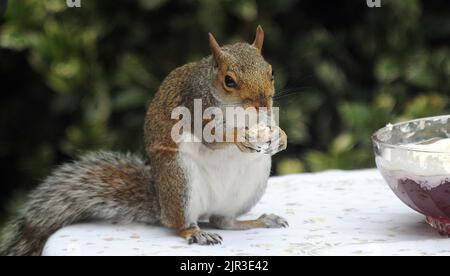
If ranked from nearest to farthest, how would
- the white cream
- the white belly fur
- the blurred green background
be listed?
the white cream
the white belly fur
the blurred green background

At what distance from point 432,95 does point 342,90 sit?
0.23 meters

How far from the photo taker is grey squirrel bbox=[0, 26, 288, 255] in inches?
51.1

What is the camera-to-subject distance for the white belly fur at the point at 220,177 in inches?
54.4

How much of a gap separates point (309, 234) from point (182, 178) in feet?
0.67

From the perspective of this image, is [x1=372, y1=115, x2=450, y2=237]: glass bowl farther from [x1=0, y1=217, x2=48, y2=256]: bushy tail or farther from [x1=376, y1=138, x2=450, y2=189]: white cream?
[x1=0, y1=217, x2=48, y2=256]: bushy tail

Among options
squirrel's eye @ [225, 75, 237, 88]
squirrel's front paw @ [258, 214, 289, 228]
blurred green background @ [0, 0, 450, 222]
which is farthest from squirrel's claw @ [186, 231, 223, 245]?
blurred green background @ [0, 0, 450, 222]

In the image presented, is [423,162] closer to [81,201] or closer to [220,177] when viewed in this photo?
[220,177]

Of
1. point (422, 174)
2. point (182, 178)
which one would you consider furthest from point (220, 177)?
point (422, 174)

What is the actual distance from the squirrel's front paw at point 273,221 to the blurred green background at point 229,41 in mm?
790

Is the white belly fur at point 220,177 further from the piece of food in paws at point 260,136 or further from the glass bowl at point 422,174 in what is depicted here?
the glass bowl at point 422,174

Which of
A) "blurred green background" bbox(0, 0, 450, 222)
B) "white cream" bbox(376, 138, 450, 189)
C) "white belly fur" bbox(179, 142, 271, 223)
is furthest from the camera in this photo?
"blurred green background" bbox(0, 0, 450, 222)

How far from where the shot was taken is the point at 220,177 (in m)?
1.39
